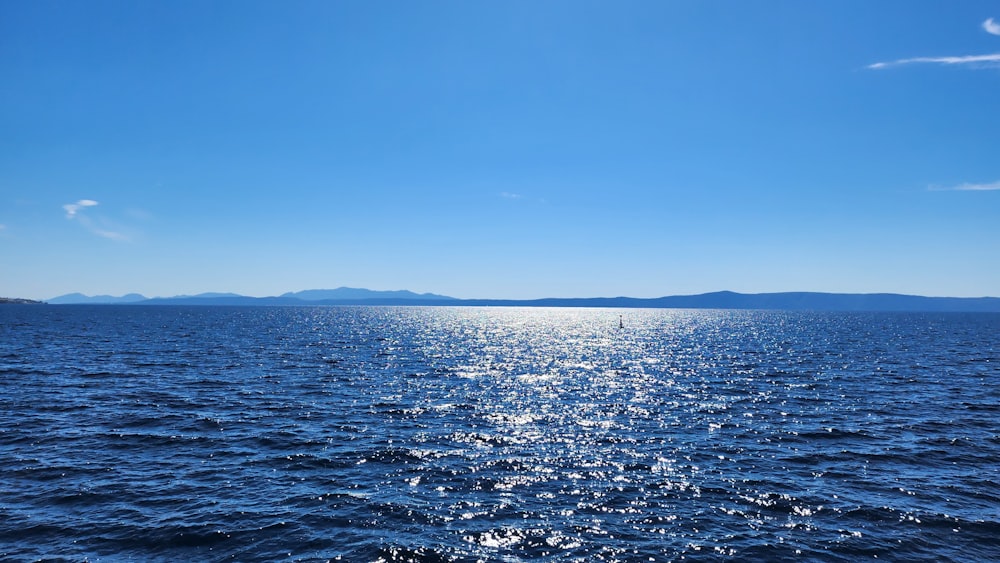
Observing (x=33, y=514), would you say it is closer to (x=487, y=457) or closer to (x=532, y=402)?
(x=487, y=457)

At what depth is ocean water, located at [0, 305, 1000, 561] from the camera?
20.2 metres

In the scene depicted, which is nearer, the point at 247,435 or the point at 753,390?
the point at 247,435

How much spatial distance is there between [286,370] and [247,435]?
30.8 meters

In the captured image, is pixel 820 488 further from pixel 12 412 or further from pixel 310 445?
pixel 12 412

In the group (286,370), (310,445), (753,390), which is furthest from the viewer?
(286,370)

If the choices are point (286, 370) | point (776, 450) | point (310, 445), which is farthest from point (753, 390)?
point (286, 370)

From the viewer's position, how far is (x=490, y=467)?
2862 centimetres

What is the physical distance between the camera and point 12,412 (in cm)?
3844

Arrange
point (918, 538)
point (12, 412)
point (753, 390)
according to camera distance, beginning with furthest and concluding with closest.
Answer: point (753, 390) < point (12, 412) < point (918, 538)

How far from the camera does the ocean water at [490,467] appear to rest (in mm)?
20188

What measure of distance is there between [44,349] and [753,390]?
101 meters

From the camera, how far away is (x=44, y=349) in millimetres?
78938

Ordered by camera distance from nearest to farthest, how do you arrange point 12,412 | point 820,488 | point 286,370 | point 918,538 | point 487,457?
point 918,538 < point 820,488 < point 487,457 < point 12,412 < point 286,370

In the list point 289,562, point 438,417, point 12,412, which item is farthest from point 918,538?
point 12,412
